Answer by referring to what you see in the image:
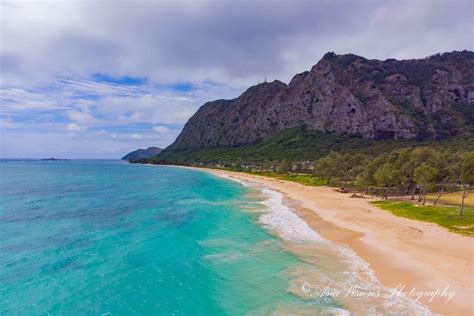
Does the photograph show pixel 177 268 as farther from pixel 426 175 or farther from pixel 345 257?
pixel 426 175

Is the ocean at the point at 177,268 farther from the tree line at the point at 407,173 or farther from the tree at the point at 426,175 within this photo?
the tree line at the point at 407,173

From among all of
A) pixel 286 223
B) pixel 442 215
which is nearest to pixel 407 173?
pixel 442 215

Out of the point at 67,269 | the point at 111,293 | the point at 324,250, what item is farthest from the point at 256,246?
the point at 67,269

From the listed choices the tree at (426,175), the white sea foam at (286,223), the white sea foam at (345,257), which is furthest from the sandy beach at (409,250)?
the tree at (426,175)

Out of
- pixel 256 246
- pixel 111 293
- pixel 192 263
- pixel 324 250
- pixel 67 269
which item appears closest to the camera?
pixel 111 293

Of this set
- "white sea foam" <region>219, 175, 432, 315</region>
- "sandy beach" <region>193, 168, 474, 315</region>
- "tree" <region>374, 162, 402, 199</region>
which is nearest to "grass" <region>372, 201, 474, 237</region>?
"sandy beach" <region>193, 168, 474, 315</region>

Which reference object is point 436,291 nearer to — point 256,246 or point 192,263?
point 256,246
